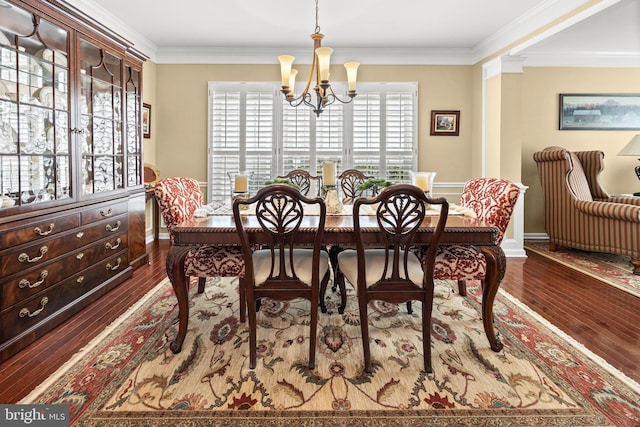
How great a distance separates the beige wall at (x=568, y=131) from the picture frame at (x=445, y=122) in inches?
39.1

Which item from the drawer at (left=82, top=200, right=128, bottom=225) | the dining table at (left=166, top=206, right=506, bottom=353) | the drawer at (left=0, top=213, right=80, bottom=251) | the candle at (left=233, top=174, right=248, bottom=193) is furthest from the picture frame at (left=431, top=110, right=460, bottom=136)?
the drawer at (left=0, top=213, right=80, bottom=251)

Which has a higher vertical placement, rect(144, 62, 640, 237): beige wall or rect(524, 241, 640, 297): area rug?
rect(144, 62, 640, 237): beige wall

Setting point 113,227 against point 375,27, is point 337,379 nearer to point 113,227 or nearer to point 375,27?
point 113,227

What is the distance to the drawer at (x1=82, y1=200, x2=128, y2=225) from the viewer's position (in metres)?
2.85

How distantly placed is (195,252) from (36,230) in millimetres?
956

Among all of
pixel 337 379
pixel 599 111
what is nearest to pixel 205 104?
pixel 337 379

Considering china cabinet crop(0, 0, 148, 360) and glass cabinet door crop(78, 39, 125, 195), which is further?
glass cabinet door crop(78, 39, 125, 195)

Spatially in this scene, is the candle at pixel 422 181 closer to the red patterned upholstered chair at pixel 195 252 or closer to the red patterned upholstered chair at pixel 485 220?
the red patterned upholstered chair at pixel 485 220

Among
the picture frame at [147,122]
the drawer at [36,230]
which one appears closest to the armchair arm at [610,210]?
the drawer at [36,230]

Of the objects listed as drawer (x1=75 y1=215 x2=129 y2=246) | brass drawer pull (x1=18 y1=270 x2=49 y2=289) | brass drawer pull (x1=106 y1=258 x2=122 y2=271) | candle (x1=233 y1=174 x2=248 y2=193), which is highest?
candle (x1=233 y1=174 x2=248 y2=193)

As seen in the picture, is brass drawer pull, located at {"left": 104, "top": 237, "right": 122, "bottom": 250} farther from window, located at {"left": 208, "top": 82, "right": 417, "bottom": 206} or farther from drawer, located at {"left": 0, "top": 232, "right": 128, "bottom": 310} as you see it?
window, located at {"left": 208, "top": 82, "right": 417, "bottom": 206}

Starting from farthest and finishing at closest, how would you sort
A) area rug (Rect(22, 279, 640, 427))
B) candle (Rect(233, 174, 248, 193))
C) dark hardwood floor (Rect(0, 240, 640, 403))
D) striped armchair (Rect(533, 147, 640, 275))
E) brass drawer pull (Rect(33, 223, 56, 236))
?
striped armchair (Rect(533, 147, 640, 275))
candle (Rect(233, 174, 248, 193))
brass drawer pull (Rect(33, 223, 56, 236))
dark hardwood floor (Rect(0, 240, 640, 403))
area rug (Rect(22, 279, 640, 427))

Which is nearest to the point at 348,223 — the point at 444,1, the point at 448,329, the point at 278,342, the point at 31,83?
the point at 278,342

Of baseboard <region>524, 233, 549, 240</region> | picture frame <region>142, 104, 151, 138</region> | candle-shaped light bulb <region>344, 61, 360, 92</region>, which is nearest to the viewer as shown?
candle-shaped light bulb <region>344, 61, 360, 92</region>
